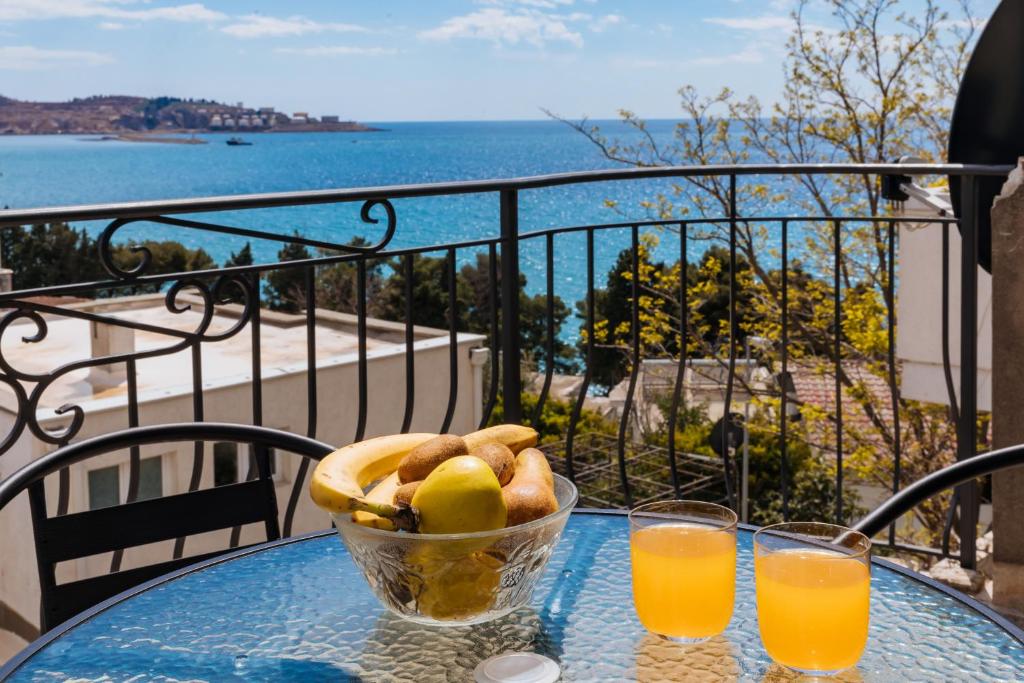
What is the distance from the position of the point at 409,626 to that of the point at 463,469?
0.76 feet

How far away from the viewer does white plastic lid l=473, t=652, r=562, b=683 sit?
0.93 metres

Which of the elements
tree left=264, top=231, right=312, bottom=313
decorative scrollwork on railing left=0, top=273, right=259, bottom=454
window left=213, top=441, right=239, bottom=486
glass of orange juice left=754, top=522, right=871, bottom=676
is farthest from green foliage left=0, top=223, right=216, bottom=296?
glass of orange juice left=754, top=522, right=871, bottom=676

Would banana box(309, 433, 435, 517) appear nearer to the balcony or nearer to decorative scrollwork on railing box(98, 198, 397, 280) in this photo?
the balcony

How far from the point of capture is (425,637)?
41.1 inches

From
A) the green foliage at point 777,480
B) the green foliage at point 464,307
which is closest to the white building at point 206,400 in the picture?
the green foliage at point 464,307

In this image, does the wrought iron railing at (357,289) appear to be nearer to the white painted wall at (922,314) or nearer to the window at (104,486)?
the white painted wall at (922,314)

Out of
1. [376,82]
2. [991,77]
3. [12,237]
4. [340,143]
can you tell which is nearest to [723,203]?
[991,77]

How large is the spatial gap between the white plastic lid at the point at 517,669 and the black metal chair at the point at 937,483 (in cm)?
56

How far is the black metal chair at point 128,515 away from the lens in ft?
4.26

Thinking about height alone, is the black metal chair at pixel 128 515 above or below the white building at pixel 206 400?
above

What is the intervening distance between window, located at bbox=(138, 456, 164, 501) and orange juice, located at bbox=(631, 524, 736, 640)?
12865mm

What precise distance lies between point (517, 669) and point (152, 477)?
1355 cm

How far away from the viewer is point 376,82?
50.3m

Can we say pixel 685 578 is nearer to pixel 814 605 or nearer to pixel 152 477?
pixel 814 605
